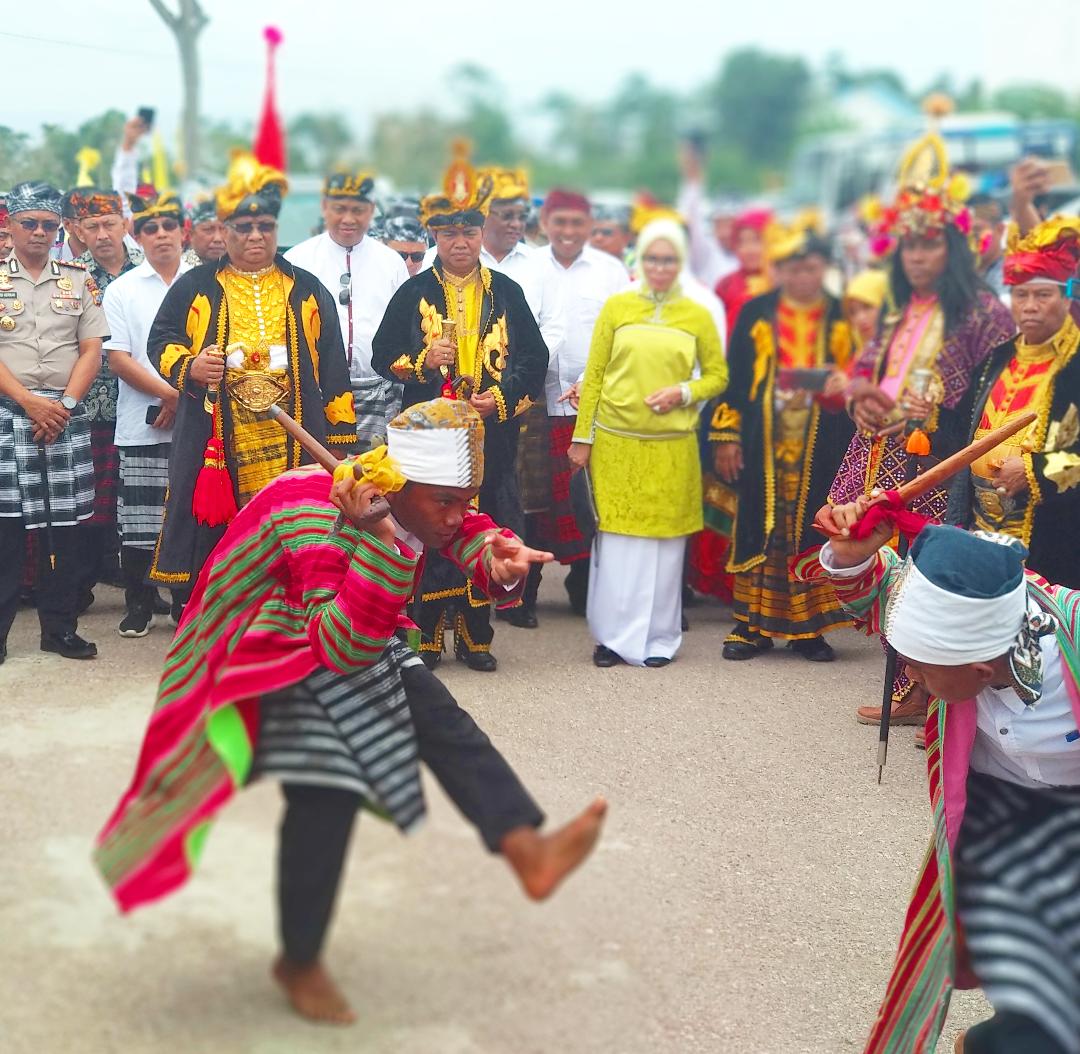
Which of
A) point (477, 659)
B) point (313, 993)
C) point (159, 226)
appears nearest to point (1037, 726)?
point (477, 659)

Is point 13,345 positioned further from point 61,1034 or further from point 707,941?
point 61,1034

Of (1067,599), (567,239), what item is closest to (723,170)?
(567,239)

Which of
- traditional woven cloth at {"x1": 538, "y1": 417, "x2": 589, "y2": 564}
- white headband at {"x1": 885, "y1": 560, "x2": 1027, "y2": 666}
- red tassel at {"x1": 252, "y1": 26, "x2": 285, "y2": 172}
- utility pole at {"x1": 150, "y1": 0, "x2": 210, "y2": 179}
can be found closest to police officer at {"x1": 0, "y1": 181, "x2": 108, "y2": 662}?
red tassel at {"x1": 252, "y1": 26, "x2": 285, "y2": 172}

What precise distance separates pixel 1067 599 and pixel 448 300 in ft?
7.32

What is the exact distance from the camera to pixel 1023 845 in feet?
9.82

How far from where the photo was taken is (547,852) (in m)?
1.96

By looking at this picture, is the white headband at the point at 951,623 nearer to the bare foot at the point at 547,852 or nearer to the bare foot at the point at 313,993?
the bare foot at the point at 547,852

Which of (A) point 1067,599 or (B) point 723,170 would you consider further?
(B) point 723,170

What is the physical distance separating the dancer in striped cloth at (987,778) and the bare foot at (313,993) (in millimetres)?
1299

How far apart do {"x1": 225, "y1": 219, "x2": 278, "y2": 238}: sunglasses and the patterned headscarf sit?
33.8 inches

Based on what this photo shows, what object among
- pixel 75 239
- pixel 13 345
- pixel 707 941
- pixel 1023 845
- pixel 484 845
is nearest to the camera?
pixel 484 845

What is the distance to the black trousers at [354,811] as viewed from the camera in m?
1.82

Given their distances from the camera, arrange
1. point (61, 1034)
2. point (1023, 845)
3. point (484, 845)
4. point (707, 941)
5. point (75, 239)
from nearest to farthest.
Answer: point (61, 1034) < point (484, 845) < point (1023, 845) < point (707, 941) < point (75, 239)

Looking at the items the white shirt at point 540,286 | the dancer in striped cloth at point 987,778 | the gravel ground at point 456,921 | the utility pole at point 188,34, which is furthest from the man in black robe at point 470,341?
the dancer in striped cloth at point 987,778
